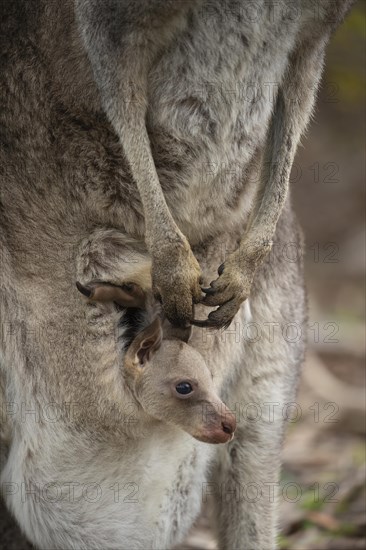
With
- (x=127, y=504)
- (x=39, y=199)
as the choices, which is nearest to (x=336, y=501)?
(x=127, y=504)

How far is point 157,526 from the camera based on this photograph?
145 inches

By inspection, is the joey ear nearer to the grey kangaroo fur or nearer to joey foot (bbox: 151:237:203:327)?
the grey kangaroo fur

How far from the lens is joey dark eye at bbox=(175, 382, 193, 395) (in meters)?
3.29

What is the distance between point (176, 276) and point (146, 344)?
30 cm


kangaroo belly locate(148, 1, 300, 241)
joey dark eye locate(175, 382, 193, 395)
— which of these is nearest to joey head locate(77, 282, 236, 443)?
joey dark eye locate(175, 382, 193, 395)

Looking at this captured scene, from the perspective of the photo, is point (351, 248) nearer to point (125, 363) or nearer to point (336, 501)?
point (336, 501)

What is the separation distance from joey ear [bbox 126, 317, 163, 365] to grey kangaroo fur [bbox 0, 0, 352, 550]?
1.9 inches

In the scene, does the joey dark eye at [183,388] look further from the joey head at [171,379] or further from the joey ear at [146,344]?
the joey ear at [146,344]

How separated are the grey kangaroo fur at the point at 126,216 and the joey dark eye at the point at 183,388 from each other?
5.0 inches

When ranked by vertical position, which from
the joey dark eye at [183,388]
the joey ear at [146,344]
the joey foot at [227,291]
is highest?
the joey foot at [227,291]

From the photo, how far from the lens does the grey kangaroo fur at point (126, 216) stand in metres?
3.21

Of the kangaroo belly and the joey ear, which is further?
the joey ear

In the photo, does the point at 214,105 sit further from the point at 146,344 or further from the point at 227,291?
the point at 146,344

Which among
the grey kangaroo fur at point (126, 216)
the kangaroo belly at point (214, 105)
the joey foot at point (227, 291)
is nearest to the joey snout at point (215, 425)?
the grey kangaroo fur at point (126, 216)
